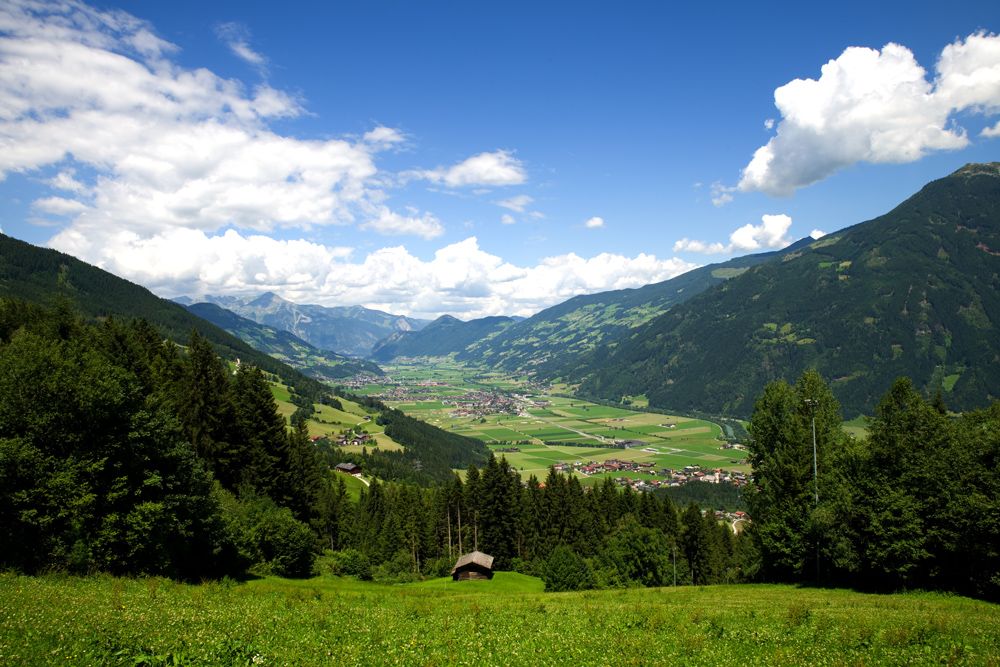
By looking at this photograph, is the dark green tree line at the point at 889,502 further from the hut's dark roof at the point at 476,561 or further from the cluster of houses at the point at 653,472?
the cluster of houses at the point at 653,472

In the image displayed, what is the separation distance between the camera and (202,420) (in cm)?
4291

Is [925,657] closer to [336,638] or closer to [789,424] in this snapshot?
[336,638]

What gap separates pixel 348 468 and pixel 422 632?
135235 mm

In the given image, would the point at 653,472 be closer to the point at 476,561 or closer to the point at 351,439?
the point at 351,439

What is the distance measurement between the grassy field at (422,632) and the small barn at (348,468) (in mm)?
125189

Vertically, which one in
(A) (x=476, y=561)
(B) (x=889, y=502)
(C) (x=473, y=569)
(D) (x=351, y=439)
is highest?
(B) (x=889, y=502)

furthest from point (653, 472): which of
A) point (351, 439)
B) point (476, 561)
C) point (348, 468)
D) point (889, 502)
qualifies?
point (889, 502)

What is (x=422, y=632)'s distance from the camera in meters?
15.4

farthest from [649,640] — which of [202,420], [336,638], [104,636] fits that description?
[202,420]

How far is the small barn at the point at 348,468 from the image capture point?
14012cm

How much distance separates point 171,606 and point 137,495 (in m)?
12.5

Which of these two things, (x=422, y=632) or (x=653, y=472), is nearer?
(x=422, y=632)

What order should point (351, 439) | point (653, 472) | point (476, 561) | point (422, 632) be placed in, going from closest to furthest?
1. point (422, 632)
2. point (476, 561)
3. point (653, 472)
4. point (351, 439)

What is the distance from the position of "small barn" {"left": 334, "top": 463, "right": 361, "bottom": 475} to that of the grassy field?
125m
